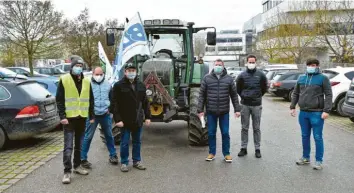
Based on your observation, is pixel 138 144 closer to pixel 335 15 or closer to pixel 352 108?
pixel 352 108

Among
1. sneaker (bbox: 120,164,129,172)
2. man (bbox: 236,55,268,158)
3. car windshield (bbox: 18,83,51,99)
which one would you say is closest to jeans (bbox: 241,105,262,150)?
man (bbox: 236,55,268,158)

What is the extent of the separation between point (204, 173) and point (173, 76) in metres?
3.16

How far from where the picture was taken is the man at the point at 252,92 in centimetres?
679

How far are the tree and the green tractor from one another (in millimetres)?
17573

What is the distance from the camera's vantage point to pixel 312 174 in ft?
19.1

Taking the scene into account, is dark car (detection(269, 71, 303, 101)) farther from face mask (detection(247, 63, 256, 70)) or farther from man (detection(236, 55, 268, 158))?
face mask (detection(247, 63, 256, 70))

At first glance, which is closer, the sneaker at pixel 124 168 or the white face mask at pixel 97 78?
the sneaker at pixel 124 168

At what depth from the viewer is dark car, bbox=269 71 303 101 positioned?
18.0 m

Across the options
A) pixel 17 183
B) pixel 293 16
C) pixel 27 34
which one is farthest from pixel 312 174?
pixel 293 16

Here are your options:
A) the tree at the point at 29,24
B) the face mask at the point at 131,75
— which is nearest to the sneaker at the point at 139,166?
the face mask at the point at 131,75

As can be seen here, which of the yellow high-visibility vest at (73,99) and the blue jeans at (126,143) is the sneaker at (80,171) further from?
the yellow high-visibility vest at (73,99)

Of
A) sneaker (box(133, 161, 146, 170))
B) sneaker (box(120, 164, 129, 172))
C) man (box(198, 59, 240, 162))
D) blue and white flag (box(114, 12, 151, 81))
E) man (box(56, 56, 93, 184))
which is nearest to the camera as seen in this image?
man (box(56, 56, 93, 184))

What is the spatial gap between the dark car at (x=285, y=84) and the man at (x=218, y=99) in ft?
40.0


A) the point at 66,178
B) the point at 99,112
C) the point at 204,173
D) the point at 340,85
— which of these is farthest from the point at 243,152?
the point at 340,85
